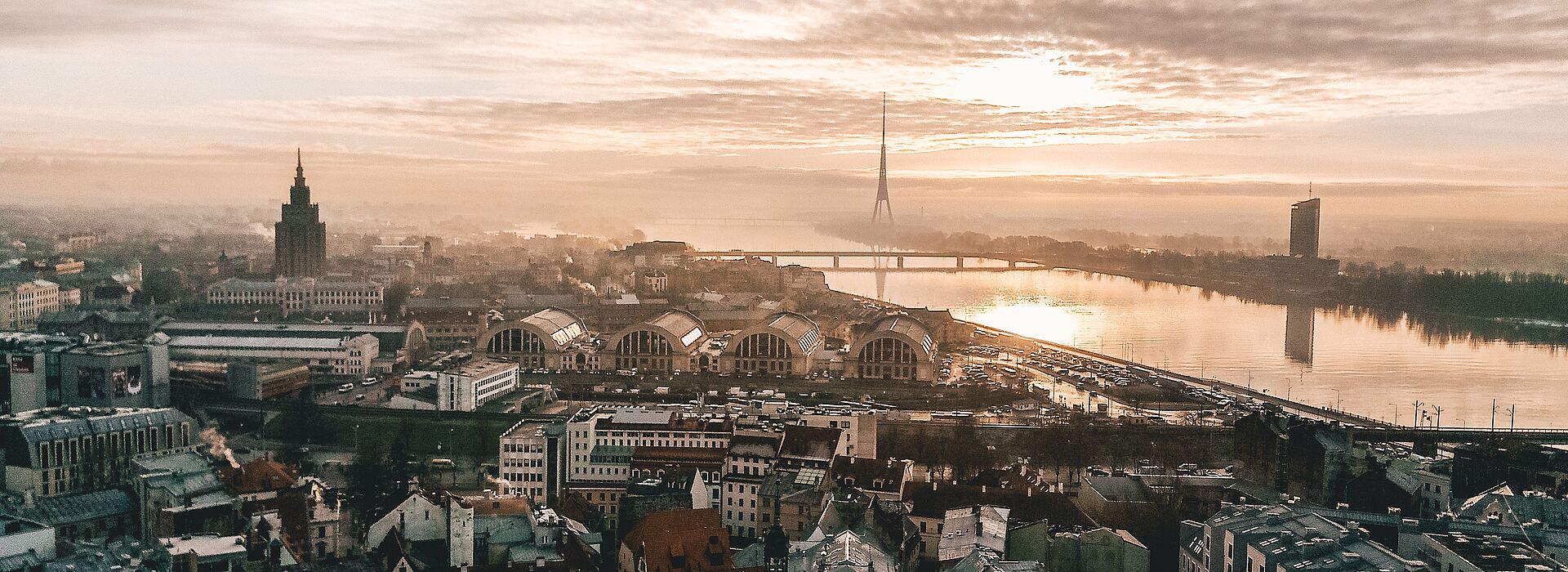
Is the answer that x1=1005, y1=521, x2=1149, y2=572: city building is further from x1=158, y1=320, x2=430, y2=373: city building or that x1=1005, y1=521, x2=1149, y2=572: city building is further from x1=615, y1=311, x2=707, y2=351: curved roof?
x1=158, y1=320, x2=430, y2=373: city building

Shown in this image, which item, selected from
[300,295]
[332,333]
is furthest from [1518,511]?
[300,295]

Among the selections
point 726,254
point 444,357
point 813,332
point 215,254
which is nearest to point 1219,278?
point 726,254

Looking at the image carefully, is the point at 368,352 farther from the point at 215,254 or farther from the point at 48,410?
the point at 215,254

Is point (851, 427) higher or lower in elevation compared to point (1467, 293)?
lower

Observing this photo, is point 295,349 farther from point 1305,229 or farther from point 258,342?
point 1305,229

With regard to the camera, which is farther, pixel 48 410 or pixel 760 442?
pixel 48 410

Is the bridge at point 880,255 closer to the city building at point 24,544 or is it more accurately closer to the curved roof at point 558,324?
the curved roof at point 558,324

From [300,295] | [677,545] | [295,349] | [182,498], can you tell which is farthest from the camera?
[300,295]

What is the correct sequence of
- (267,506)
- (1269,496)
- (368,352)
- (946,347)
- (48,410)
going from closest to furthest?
1. (267,506)
2. (1269,496)
3. (48,410)
4. (368,352)
5. (946,347)
